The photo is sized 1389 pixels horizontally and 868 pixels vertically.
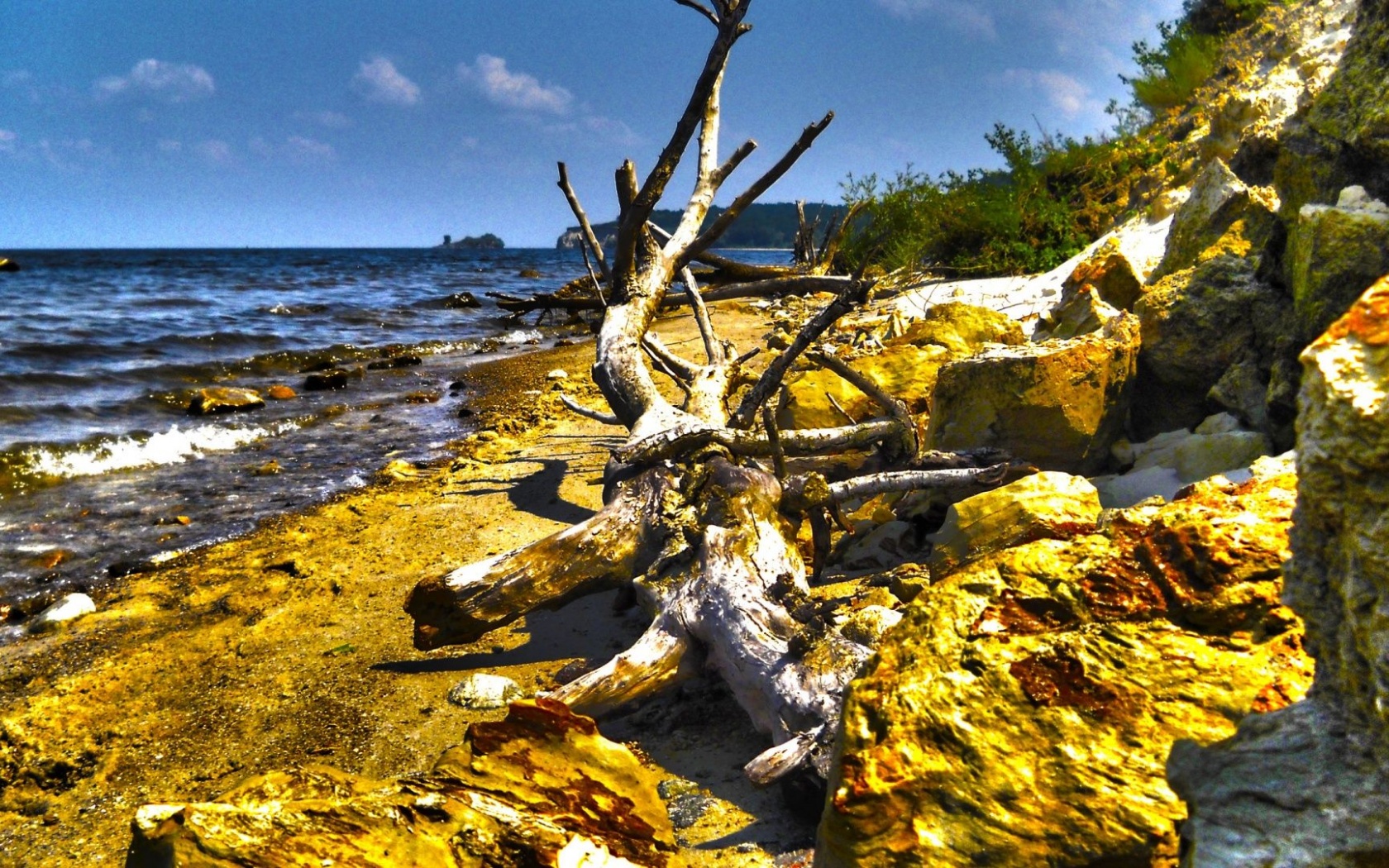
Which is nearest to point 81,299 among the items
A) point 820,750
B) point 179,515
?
point 179,515

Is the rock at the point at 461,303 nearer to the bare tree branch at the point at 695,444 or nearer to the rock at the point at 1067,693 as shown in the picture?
the bare tree branch at the point at 695,444

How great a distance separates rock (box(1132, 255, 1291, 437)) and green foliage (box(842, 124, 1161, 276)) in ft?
18.0

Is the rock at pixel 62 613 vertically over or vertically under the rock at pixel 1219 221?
under

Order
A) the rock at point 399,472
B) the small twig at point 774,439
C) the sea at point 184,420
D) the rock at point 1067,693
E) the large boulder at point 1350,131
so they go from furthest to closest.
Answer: the rock at point 399,472, the sea at point 184,420, the small twig at point 774,439, the large boulder at point 1350,131, the rock at point 1067,693

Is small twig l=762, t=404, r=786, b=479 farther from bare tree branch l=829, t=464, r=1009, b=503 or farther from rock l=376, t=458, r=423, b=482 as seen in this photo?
rock l=376, t=458, r=423, b=482

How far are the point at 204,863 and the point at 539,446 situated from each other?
5.94 m

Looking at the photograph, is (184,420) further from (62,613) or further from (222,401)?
(62,613)

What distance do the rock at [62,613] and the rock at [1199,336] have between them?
5.74m

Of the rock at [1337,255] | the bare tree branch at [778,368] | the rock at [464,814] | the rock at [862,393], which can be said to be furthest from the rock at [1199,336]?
the rock at [464,814]

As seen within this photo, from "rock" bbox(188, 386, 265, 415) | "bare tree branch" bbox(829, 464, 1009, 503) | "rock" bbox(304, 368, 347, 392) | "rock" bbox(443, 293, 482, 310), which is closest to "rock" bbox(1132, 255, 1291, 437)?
"bare tree branch" bbox(829, 464, 1009, 503)

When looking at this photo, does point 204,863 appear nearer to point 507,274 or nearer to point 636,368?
point 636,368

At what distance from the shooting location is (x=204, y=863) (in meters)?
1.71

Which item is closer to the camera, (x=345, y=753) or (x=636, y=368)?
(x=345, y=753)

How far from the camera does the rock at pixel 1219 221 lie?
14.9 feet
